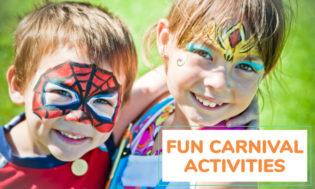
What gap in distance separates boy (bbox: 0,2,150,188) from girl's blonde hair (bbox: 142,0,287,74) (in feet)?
1.16

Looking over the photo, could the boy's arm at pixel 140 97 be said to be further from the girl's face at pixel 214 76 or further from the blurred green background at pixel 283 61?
the blurred green background at pixel 283 61

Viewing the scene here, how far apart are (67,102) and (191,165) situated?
70cm

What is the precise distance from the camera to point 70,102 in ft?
5.69

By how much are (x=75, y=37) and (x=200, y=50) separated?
601 millimetres

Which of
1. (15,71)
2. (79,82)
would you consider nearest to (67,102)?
(79,82)

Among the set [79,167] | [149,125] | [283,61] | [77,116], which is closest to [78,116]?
[77,116]

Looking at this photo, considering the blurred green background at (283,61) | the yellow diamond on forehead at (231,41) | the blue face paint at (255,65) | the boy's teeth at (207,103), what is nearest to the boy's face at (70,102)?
the boy's teeth at (207,103)

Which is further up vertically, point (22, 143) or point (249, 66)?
point (249, 66)

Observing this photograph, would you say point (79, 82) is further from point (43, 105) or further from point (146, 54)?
point (146, 54)

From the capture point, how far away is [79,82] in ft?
5.66

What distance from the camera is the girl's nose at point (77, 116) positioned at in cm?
174

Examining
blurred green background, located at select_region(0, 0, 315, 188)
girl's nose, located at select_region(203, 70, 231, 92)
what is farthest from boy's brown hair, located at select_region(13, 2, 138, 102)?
blurred green background, located at select_region(0, 0, 315, 188)

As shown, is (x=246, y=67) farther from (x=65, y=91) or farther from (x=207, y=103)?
(x=65, y=91)

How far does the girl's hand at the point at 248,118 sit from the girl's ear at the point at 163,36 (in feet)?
1.66
